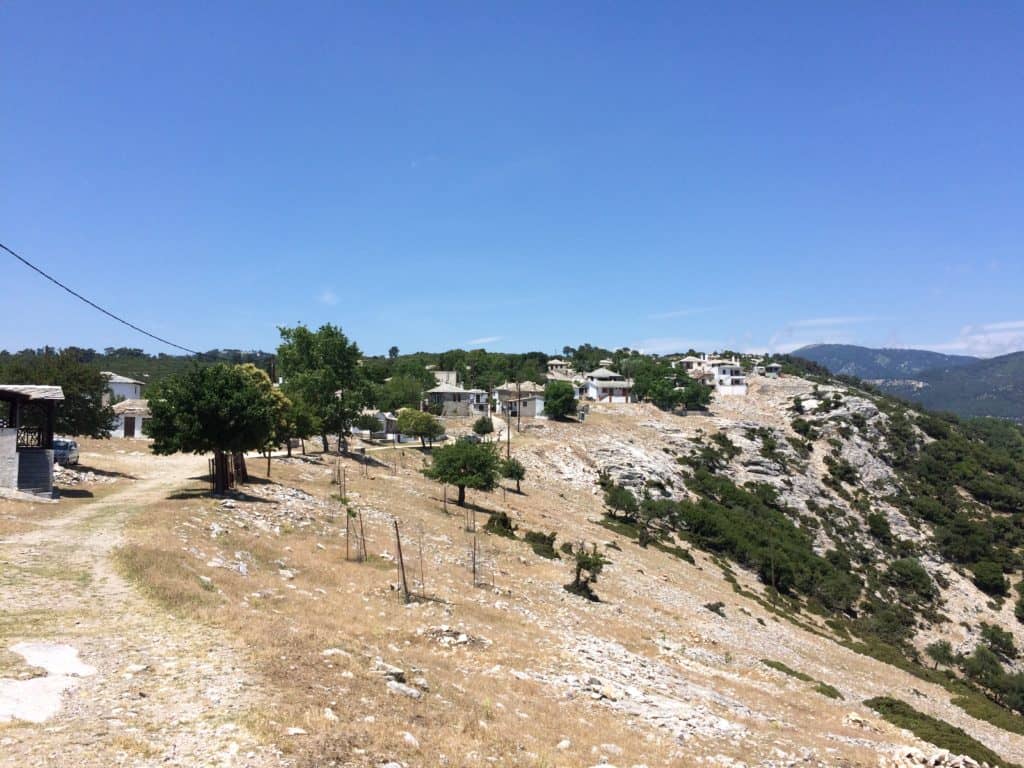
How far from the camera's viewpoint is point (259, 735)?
9852 mm

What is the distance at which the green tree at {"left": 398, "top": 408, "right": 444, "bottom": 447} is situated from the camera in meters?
77.5

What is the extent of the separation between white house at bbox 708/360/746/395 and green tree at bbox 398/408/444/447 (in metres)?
105

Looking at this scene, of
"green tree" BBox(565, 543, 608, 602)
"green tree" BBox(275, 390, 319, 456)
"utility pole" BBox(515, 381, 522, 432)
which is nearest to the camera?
"green tree" BBox(565, 543, 608, 602)

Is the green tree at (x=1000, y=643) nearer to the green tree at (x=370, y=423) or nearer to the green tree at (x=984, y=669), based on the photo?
the green tree at (x=984, y=669)

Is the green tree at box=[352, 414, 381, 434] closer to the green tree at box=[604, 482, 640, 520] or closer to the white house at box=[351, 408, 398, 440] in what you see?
the white house at box=[351, 408, 398, 440]

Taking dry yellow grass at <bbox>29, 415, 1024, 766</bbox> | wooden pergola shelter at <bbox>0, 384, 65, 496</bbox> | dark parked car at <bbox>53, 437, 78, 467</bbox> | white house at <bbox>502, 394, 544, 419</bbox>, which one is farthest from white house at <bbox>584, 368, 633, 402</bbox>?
wooden pergola shelter at <bbox>0, 384, 65, 496</bbox>

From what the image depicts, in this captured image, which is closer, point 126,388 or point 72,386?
point 72,386

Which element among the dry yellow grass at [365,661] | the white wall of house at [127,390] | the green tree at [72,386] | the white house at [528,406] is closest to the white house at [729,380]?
the white house at [528,406]

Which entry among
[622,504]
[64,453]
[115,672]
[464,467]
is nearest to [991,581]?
[622,504]

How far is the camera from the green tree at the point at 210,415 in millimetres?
32625

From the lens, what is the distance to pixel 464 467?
51.9m

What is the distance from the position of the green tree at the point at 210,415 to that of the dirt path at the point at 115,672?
464 inches

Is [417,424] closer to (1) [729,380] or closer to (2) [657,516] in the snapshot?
(2) [657,516]

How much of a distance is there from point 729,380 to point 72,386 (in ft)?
485
